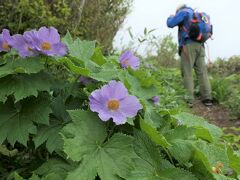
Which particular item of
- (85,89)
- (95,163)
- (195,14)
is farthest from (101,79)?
(195,14)

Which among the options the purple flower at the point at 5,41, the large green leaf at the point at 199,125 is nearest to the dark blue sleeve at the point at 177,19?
the large green leaf at the point at 199,125

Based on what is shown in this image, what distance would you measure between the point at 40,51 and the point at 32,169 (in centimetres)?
39

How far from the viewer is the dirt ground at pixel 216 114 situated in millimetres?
7994

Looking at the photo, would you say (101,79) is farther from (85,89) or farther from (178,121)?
(178,121)

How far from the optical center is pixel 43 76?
5.26 ft

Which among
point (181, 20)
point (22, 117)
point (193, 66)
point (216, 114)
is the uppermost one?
point (181, 20)

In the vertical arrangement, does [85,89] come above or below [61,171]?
above

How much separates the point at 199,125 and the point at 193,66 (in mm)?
7560

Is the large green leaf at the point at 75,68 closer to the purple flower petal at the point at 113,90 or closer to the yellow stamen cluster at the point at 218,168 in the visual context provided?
the purple flower petal at the point at 113,90

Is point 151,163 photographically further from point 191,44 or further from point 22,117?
point 191,44

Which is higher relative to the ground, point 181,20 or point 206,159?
point 181,20

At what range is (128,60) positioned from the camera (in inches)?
72.2

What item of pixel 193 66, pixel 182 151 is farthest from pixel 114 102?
pixel 193 66

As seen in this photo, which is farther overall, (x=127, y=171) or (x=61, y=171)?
(x=61, y=171)
